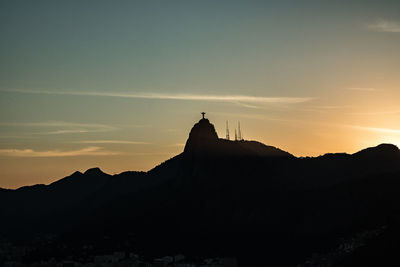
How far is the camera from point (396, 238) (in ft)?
654

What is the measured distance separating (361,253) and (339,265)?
21.5 ft

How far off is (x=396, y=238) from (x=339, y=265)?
50.1ft

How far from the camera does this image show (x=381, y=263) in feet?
602

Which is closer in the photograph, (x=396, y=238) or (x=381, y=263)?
(x=381, y=263)

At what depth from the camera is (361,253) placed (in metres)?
197

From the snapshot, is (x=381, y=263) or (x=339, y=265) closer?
(x=381, y=263)

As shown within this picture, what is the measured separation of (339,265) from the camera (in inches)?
7869

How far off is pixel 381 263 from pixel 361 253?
13.5m

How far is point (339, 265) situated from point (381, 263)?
1792 cm

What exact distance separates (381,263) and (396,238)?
→ 17651mm

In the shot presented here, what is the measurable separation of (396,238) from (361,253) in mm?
9838
